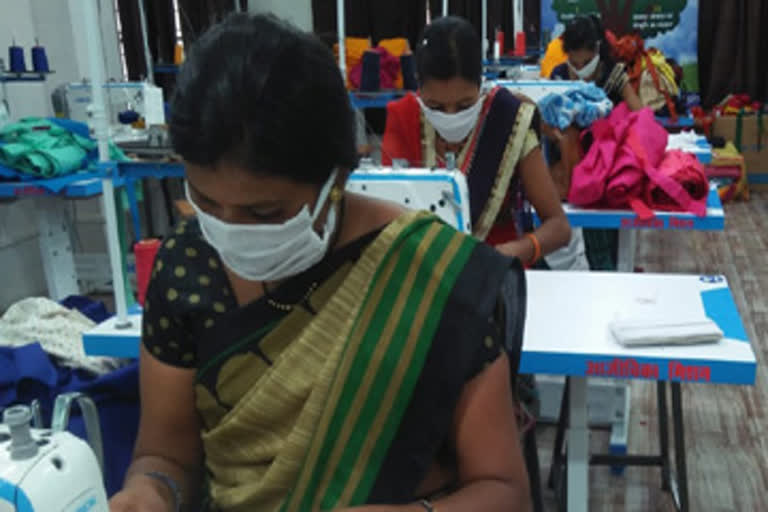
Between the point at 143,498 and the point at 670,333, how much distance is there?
0.92m

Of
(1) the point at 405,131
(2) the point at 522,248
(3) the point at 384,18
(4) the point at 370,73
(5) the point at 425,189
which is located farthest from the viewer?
(3) the point at 384,18

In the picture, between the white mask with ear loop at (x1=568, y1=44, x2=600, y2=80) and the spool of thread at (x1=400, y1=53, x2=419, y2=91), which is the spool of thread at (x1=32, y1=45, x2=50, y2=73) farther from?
the white mask with ear loop at (x1=568, y1=44, x2=600, y2=80)

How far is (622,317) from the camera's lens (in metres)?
1.49

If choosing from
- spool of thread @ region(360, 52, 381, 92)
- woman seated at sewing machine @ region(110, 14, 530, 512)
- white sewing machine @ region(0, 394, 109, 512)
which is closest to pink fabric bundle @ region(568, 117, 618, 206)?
Result: woman seated at sewing machine @ region(110, 14, 530, 512)

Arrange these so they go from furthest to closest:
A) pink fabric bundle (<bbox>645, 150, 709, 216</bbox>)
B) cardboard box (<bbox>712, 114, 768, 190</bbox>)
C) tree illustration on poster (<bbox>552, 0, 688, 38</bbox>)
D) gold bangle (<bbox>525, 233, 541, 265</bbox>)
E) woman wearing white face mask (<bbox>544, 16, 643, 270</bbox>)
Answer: tree illustration on poster (<bbox>552, 0, 688, 38</bbox>) < cardboard box (<bbox>712, 114, 768, 190</bbox>) < woman wearing white face mask (<bbox>544, 16, 643, 270</bbox>) < pink fabric bundle (<bbox>645, 150, 709, 216</bbox>) < gold bangle (<bbox>525, 233, 541, 265</bbox>)

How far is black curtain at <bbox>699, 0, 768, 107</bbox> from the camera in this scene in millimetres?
6805

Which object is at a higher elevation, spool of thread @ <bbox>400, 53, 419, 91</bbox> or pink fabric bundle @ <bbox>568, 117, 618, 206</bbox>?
spool of thread @ <bbox>400, 53, 419, 91</bbox>

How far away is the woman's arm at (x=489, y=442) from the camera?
3.05 ft

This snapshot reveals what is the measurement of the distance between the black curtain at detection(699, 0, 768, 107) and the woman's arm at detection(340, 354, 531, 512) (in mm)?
6864

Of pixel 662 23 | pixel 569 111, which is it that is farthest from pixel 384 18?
pixel 569 111

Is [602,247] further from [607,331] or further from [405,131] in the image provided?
[607,331]

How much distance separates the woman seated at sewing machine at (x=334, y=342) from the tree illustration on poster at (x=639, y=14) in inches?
261

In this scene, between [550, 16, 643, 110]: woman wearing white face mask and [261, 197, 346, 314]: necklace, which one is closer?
[261, 197, 346, 314]: necklace

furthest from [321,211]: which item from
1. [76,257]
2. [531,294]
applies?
[76,257]
